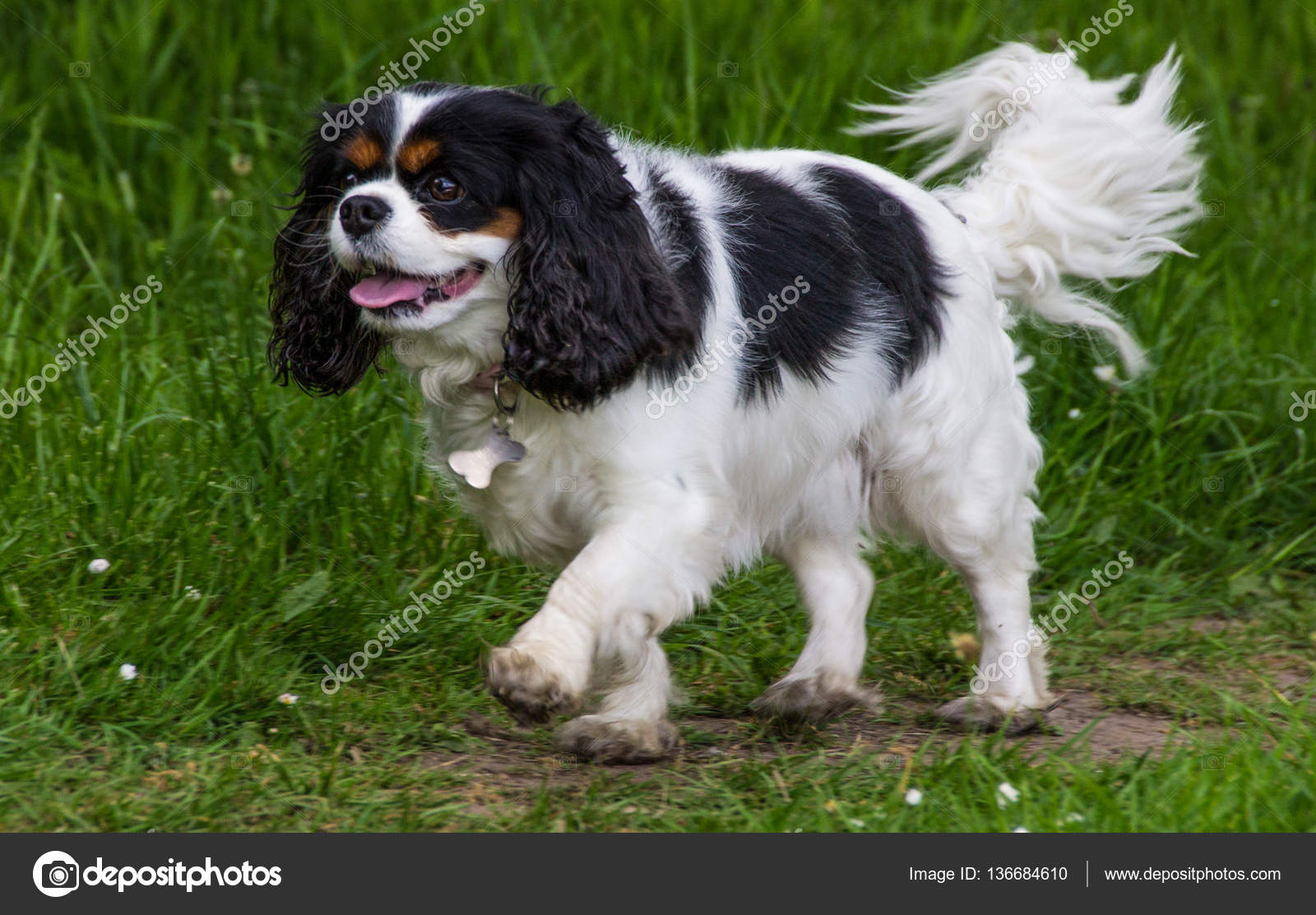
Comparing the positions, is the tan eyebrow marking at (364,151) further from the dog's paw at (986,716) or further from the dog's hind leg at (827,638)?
the dog's paw at (986,716)

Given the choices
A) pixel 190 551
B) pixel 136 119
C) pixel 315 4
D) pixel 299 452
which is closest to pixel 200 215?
pixel 136 119

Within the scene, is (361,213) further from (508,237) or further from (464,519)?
(464,519)

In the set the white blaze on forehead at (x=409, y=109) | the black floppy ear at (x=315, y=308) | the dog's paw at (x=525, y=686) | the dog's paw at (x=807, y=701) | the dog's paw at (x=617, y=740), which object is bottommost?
the dog's paw at (x=617, y=740)

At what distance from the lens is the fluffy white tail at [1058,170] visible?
12.8ft

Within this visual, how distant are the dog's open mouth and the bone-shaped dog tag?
319 mm

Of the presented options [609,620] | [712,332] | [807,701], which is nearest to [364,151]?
[712,332]

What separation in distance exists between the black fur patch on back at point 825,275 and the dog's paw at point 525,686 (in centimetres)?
76

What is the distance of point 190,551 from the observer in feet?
12.4

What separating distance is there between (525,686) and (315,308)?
39.2 inches

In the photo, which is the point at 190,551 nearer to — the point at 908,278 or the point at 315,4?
the point at 908,278

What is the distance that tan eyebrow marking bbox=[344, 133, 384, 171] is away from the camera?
Result: 9.81 ft

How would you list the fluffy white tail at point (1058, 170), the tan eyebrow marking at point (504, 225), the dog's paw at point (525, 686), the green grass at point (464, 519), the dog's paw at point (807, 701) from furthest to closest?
the fluffy white tail at point (1058, 170) → the dog's paw at point (807, 701) → the green grass at point (464, 519) → the tan eyebrow marking at point (504, 225) → the dog's paw at point (525, 686)
